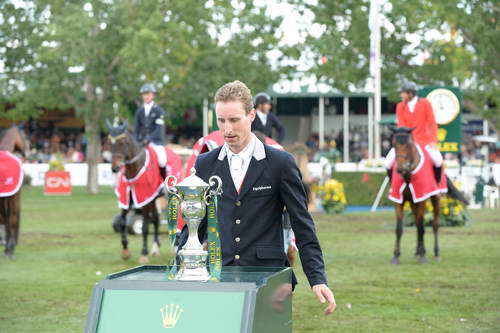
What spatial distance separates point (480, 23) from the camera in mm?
28531

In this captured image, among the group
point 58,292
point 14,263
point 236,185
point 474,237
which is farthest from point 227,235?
point 474,237

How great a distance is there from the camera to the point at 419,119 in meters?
15.7

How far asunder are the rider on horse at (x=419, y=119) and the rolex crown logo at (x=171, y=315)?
11.4 meters

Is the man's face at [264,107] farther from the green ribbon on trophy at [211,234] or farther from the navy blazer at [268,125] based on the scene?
the green ribbon on trophy at [211,234]

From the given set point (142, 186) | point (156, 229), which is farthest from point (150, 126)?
point (156, 229)

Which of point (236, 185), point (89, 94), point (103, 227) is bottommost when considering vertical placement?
point (103, 227)

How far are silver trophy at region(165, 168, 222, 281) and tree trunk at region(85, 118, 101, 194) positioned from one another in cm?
3240

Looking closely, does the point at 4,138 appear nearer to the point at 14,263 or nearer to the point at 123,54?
the point at 14,263

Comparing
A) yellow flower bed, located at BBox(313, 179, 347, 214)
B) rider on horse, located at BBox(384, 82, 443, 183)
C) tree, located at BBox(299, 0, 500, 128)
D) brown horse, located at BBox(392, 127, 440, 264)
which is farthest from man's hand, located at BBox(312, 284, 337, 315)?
tree, located at BBox(299, 0, 500, 128)

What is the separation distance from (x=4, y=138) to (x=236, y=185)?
11161 millimetres

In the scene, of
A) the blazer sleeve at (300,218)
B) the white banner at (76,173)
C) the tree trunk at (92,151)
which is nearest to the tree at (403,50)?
the tree trunk at (92,151)

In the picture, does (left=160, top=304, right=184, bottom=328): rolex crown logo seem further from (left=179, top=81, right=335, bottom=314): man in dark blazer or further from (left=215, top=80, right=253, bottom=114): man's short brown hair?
(left=215, top=80, right=253, bottom=114): man's short brown hair

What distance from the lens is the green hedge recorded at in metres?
28.2

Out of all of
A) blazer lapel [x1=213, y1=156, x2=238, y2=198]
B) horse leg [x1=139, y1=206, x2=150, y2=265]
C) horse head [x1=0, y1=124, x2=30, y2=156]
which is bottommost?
horse leg [x1=139, y1=206, x2=150, y2=265]
